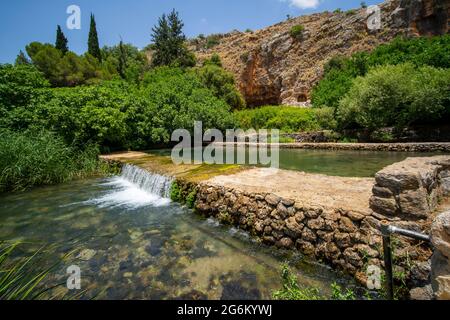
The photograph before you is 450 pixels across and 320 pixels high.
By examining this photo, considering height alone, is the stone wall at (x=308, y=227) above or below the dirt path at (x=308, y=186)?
below

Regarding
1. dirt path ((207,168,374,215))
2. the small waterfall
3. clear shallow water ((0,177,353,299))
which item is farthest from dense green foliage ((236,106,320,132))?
clear shallow water ((0,177,353,299))

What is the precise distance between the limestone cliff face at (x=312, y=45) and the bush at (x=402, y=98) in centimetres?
1554

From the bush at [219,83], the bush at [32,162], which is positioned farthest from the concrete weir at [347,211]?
the bush at [219,83]

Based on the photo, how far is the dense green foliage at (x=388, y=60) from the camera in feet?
59.2

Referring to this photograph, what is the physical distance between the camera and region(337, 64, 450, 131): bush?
14453 millimetres

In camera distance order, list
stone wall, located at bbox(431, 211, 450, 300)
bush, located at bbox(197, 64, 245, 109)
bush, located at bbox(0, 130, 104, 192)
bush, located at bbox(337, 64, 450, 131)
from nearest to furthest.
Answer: stone wall, located at bbox(431, 211, 450, 300)
bush, located at bbox(0, 130, 104, 192)
bush, located at bbox(337, 64, 450, 131)
bush, located at bbox(197, 64, 245, 109)

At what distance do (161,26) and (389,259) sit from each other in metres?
41.9

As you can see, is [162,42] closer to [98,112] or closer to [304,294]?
[98,112]

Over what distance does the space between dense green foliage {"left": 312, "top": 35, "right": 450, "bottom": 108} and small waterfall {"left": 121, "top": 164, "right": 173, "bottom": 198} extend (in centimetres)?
1756

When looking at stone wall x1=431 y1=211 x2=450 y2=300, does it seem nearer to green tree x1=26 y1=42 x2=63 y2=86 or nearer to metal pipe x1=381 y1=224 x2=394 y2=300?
metal pipe x1=381 y1=224 x2=394 y2=300

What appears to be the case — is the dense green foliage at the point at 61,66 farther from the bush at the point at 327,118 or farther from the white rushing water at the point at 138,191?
the bush at the point at 327,118

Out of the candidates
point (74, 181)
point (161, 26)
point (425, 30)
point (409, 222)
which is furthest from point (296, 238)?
point (161, 26)

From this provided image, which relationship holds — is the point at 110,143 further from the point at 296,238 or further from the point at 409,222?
the point at 409,222

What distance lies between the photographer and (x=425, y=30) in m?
26.8
